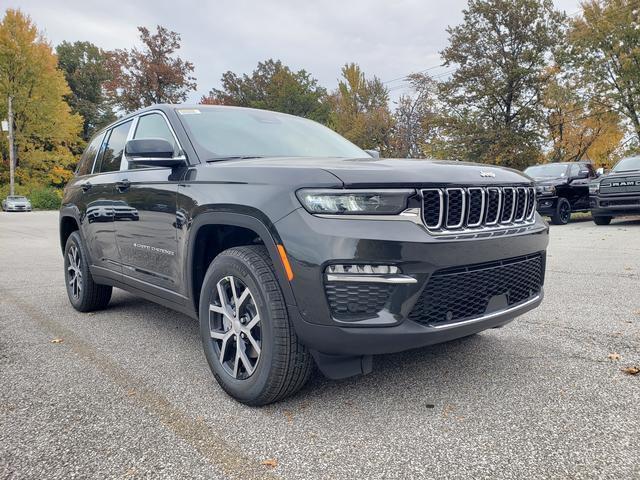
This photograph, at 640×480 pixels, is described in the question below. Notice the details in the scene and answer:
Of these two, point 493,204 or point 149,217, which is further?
point 149,217

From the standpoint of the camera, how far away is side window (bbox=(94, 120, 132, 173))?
4.12 m

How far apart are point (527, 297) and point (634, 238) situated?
8339mm

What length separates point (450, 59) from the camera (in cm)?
2928

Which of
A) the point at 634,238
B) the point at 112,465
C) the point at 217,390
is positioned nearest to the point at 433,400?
the point at 217,390

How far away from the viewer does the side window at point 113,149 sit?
13.5ft

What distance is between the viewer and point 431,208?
2.28 meters

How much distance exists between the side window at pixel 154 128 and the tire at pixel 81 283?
4.47 ft

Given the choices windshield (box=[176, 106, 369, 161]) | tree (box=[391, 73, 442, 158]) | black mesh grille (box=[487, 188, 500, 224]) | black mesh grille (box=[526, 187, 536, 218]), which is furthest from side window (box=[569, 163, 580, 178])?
tree (box=[391, 73, 442, 158])

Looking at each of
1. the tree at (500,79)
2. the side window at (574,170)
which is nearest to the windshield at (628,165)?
the side window at (574,170)

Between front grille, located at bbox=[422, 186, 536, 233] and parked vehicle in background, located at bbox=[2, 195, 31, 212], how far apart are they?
37.6 m

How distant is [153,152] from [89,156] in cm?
225

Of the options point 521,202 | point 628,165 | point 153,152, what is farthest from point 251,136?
point 628,165

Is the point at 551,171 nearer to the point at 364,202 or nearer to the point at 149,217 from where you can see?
the point at 149,217

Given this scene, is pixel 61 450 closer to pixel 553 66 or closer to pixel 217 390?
pixel 217 390
